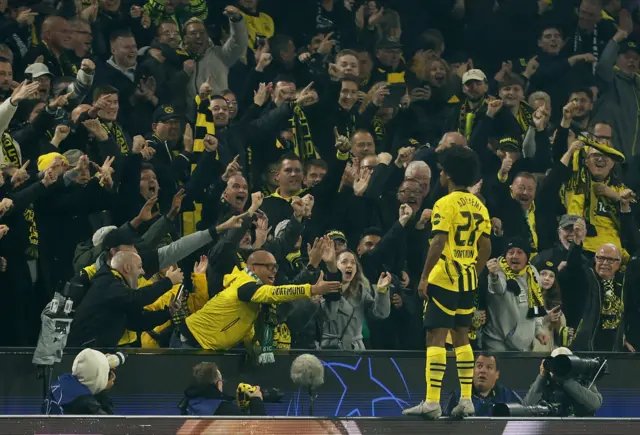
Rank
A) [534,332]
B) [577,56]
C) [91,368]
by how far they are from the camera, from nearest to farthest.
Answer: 1. [91,368]
2. [534,332]
3. [577,56]

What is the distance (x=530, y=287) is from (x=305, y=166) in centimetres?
249

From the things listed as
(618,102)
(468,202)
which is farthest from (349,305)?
(618,102)

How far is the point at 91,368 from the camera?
983cm

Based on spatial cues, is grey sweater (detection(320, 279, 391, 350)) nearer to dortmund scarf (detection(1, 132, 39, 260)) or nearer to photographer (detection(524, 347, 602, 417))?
photographer (detection(524, 347, 602, 417))

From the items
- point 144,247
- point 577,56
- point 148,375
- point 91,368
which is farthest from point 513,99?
point 91,368

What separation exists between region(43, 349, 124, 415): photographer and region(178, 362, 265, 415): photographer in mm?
738

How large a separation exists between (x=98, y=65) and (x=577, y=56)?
19.9 ft

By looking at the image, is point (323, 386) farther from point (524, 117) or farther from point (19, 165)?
point (524, 117)

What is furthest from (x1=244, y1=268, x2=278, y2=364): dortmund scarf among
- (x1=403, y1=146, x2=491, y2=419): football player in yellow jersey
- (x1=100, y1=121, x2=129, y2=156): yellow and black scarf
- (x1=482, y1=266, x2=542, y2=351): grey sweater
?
(x1=482, y1=266, x2=542, y2=351): grey sweater

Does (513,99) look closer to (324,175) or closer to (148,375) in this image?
(324,175)

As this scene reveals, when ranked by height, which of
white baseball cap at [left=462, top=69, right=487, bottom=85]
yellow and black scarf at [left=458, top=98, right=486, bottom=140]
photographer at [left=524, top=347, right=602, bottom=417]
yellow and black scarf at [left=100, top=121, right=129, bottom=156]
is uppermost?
white baseball cap at [left=462, top=69, right=487, bottom=85]

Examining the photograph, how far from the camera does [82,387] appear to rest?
9.88 m

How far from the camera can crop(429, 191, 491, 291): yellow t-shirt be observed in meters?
10.2

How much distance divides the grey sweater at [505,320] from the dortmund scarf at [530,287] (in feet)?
0.19
